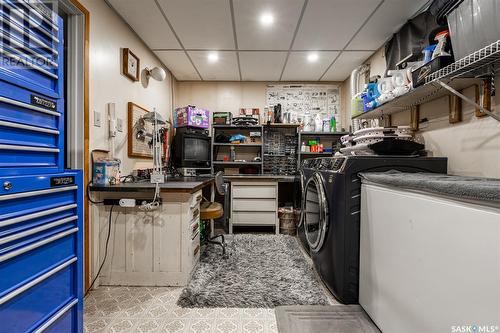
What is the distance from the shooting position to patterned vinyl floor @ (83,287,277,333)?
53.7 inches

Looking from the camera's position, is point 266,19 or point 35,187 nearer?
point 35,187

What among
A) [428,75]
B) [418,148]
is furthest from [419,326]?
[428,75]

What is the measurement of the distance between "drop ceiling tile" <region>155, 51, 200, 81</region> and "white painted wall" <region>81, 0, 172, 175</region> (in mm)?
313

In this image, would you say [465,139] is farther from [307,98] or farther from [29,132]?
[307,98]

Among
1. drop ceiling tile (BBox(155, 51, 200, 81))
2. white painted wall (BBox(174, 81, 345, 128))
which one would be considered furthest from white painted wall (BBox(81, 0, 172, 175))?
white painted wall (BBox(174, 81, 345, 128))

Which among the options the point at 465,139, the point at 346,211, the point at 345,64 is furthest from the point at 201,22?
the point at 465,139

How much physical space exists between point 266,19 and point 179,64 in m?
1.51

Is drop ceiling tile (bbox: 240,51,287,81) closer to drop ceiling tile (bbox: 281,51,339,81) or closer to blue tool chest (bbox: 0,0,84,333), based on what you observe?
drop ceiling tile (bbox: 281,51,339,81)

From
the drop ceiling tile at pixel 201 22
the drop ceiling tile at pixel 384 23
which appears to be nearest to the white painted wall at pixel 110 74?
the drop ceiling tile at pixel 201 22

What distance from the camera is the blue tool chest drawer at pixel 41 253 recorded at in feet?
2.37

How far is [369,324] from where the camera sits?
1.37 meters

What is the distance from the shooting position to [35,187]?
2.63ft

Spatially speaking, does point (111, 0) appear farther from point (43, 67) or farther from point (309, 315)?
point (309, 315)

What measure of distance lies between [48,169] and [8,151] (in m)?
0.15
